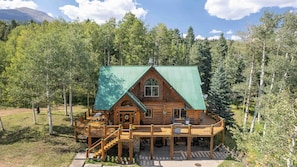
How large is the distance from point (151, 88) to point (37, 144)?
10.4 metres

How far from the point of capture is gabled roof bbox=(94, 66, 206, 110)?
61.9 ft

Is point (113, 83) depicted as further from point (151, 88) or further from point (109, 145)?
point (109, 145)

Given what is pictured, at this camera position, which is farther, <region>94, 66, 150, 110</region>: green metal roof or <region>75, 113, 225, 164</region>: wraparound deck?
<region>94, 66, 150, 110</region>: green metal roof

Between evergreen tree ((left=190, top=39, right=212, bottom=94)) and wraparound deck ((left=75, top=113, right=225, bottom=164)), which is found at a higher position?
evergreen tree ((left=190, top=39, right=212, bottom=94))

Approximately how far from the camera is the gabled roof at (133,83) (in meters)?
18.9

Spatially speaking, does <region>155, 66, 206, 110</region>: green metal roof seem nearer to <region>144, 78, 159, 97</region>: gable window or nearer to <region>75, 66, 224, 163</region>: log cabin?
<region>75, 66, 224, 163</region>: log cabin

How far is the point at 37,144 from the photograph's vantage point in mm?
18438

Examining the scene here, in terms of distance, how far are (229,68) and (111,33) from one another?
69.8ft

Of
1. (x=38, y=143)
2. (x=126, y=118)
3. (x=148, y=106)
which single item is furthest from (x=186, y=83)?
(x=38, y=143)

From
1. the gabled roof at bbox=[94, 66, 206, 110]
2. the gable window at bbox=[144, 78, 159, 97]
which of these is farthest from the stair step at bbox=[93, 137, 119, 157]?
the gable window at bbox=[144, 78, 159, 97]

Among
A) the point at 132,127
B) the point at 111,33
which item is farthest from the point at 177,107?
the point at 111,33

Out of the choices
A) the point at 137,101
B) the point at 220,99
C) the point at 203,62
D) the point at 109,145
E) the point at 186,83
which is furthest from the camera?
the point at 203,62

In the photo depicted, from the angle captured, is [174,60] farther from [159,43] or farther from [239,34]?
[239,34]

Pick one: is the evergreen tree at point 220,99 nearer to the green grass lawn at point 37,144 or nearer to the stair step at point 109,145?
the stair step at point 109,145
